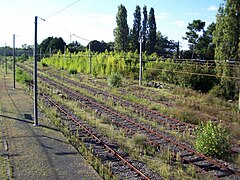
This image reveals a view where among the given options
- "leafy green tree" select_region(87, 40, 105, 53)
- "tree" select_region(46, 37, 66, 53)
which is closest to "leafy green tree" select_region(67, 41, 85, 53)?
"tree" select_region(46, 37, 66, 53)

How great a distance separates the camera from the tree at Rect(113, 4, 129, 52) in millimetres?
61594

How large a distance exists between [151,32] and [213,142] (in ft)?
191

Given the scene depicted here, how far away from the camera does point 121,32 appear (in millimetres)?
61719

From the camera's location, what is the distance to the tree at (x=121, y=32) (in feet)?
202

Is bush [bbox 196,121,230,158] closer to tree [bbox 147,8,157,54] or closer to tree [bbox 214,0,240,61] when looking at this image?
tree [bbox 214,0,240,61]

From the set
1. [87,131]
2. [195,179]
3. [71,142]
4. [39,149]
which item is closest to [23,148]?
[39,149]

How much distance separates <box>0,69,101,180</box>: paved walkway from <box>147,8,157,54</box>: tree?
51.7 m

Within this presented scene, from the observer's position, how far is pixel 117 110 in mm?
19375

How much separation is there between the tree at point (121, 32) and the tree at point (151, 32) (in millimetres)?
6722

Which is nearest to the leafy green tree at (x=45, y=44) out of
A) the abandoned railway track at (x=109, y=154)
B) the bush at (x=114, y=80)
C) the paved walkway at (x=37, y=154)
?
the bush at (x=114, y=80)

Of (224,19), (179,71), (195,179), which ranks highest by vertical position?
(224,19)

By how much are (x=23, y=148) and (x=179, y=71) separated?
65.5ft

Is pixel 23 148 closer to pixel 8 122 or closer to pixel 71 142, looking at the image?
pixel 71 142

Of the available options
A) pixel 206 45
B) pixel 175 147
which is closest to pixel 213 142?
pixel 175 147
